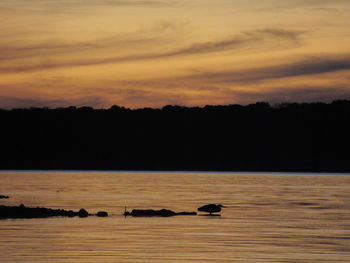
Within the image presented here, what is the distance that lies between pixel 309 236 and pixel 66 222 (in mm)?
17168

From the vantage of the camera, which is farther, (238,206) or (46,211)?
(238,206)

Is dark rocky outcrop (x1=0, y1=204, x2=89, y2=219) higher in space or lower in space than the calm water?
higher

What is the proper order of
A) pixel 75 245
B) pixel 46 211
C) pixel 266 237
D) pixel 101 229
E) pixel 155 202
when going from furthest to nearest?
pixel 155 202
pixel 46 211
pixel 101 229
pixel 266 237
pixel 75 245

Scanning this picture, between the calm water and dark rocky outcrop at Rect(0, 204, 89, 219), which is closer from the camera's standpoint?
the calm water

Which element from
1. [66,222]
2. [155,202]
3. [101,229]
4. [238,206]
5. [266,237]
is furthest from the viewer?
[155,202]

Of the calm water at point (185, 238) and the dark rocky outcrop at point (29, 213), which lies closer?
the calm water at point (185, 238)

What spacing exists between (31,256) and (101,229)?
522 inches

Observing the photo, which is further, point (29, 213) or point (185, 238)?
point (29, 213)

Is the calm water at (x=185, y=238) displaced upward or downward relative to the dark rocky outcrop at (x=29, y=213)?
downward

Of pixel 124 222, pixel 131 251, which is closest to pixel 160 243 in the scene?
pixel 131 251

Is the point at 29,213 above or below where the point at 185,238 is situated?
above

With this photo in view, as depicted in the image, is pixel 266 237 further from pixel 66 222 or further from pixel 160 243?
pixel 66 222

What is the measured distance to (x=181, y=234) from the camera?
171 feet

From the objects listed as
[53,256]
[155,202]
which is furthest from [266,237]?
[155,202]
